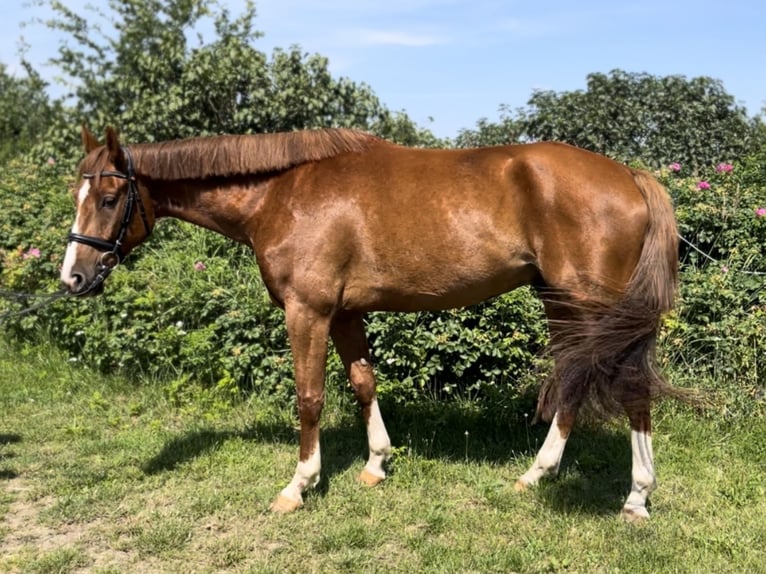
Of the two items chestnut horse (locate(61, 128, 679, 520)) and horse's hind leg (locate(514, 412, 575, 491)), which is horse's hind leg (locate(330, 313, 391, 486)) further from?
horse's hind leg (locate(514, 412, 575, 491))

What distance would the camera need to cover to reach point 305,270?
334 centimetres

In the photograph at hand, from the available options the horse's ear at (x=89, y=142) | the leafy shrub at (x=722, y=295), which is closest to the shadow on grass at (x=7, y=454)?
the horse's ear at (x=89, y=142)

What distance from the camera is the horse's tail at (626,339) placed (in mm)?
2955

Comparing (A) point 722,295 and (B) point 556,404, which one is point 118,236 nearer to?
(B) point 556,404

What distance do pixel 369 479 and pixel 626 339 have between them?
5.63 ft

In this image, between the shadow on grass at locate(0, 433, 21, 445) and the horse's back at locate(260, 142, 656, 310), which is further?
the shadow on grass at locate(0, 433, 21, 445)

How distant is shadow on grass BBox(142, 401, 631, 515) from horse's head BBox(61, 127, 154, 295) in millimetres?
1334

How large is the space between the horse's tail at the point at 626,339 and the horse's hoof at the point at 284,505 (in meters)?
1.50

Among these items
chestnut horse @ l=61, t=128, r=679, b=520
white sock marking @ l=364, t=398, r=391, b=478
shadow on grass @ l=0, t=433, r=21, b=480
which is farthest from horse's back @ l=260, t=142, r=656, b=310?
shadow on grass @ l=0, t=433, r=21, b=480

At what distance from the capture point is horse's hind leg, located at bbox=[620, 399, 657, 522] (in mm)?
3189

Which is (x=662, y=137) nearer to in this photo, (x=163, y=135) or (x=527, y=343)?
(x=527, y=343)

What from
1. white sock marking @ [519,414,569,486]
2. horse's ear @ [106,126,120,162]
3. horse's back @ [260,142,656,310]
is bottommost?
white sock marking @ [519,414,569,486]

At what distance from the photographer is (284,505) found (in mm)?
3414

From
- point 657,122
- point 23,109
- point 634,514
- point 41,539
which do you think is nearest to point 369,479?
point 634,514
